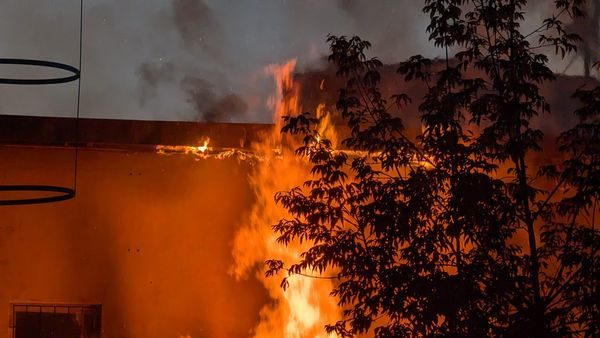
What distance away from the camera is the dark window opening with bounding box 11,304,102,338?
9.27 meters

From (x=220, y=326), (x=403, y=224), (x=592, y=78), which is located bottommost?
(x=220, y=326)

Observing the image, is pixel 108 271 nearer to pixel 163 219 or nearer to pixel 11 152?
pixel 163 219

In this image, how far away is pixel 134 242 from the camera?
30.7ft

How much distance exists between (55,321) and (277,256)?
11.3 feet

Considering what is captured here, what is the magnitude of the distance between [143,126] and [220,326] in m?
3.19

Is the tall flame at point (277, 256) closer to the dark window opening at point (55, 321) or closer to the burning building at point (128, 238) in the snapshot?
the burning building at point (128, 238)

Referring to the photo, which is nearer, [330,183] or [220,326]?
[330,183]

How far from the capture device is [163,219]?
9.41 metres

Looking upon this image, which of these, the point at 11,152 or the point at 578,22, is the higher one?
the point at 578,22

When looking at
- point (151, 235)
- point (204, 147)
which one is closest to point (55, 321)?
point (151, 235)

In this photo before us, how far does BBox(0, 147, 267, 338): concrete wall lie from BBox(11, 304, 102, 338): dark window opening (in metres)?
0.11

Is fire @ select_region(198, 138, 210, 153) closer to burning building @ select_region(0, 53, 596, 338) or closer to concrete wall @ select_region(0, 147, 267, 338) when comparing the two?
burning building @ select_region(0, 53, 596, 338)

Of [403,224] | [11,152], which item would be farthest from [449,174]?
[11,152]

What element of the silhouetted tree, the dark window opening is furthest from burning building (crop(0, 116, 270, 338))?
the silhouetted tree
